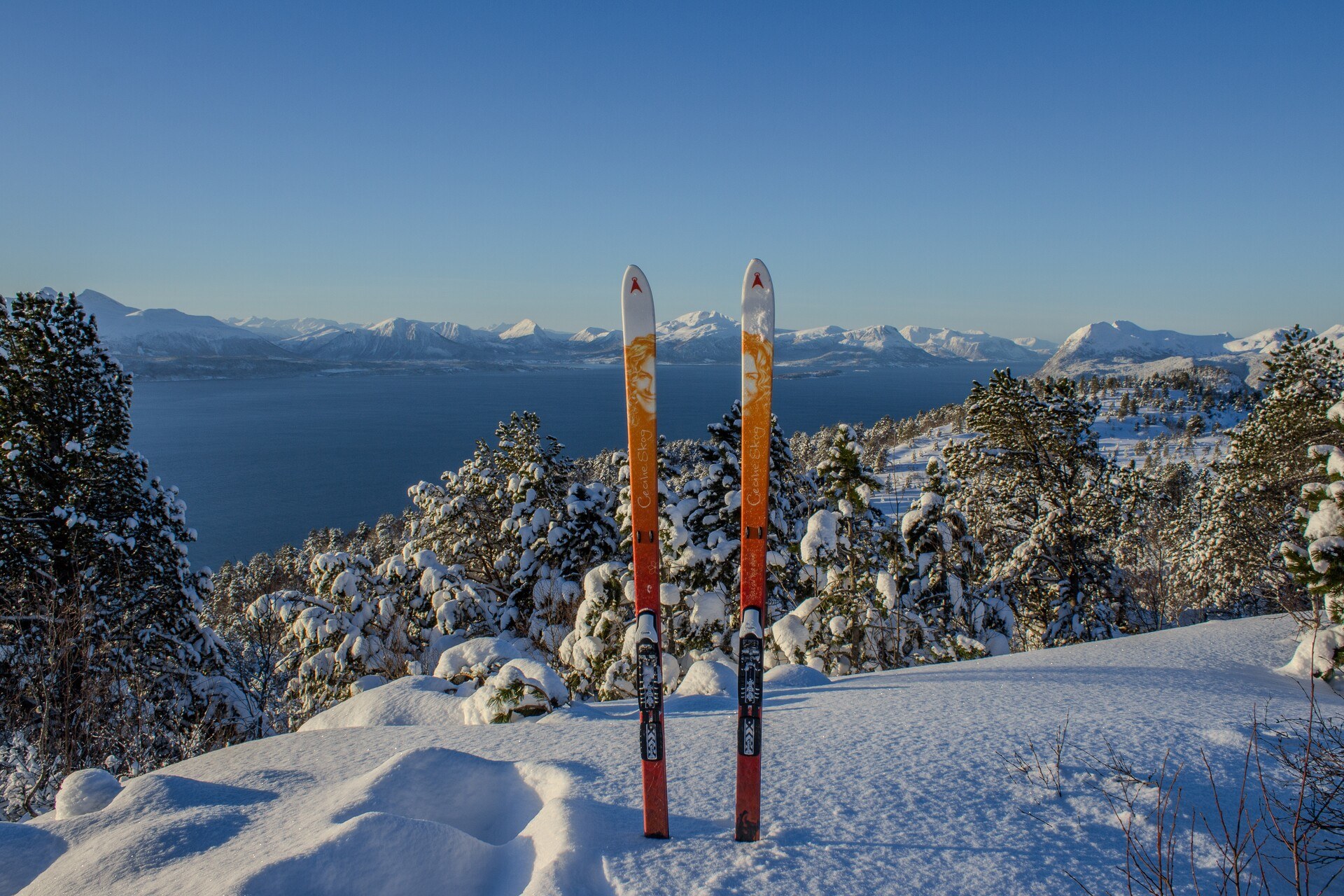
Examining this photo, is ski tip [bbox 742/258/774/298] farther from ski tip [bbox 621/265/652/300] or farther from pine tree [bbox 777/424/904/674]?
pine tree [bbox 777/424/904/674]

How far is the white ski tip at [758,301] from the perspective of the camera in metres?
4.08

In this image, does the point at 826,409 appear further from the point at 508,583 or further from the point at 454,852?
the point at 454,852

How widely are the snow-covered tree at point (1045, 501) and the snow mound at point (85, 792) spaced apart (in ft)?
52.2

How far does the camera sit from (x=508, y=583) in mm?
19578

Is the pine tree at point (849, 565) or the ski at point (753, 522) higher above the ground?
the ski at point (753, 522)

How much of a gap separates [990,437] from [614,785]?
15.6 meters

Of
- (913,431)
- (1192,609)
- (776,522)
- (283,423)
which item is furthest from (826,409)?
(776,522)

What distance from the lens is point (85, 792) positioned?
423cm

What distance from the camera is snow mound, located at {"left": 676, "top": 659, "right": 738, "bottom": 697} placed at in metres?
6.58

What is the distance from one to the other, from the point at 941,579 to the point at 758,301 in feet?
29.9

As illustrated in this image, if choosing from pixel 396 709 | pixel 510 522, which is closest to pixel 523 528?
pixel 510 522

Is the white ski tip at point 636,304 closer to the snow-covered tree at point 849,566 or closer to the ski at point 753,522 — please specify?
the ski at point 753,522

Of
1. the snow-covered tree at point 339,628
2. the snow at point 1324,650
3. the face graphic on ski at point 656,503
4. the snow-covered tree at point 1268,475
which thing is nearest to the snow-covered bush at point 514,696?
the face graphic on ski at point 656,503

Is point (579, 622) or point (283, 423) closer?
point (579, 622)
